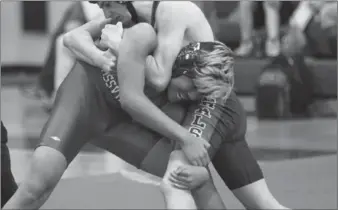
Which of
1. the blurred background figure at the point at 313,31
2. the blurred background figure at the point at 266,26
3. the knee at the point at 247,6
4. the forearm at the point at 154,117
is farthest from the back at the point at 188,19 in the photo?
the knee at the point at 247,6

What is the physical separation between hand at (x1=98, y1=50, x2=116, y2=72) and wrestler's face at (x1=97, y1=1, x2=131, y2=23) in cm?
14

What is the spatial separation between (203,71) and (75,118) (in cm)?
62

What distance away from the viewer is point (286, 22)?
39.3 ft

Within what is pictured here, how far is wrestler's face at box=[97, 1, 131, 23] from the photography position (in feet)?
Answer: 12.1

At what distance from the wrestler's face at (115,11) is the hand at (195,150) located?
0.52 metres

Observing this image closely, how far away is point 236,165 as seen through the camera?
387cm

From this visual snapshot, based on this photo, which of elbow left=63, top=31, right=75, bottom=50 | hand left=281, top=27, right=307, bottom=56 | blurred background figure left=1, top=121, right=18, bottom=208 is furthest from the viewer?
hand left=281, top=27, right=307, bottom=56

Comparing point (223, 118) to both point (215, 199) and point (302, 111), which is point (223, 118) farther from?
point (302, 111)

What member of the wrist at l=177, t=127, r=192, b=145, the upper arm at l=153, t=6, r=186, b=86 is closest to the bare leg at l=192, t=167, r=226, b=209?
the wrist at l=177, t=127, r=192, b=145

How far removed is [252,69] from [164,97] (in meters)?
7.86

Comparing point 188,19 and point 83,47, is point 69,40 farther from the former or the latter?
point 188,19

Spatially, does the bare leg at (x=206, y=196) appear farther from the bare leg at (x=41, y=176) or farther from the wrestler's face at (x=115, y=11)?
the wrestler's face at (x=115, y=11)

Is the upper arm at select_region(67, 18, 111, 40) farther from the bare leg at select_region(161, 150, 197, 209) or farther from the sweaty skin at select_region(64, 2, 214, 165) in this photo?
the bare leg at select_region(161, 150, 197, 209)

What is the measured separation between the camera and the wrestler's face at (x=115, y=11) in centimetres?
368
